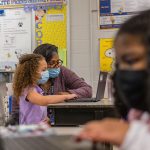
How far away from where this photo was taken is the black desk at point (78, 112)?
2238 mm

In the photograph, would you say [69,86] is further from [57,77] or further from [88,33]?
[88,33]

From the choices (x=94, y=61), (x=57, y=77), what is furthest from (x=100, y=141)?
(x=94, y=61)

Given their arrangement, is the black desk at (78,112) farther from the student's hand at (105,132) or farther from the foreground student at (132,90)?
the student's hand at (105,132)

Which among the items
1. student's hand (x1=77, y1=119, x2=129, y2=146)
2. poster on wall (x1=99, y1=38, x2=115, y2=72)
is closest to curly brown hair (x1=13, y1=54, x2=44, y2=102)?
poster on wall (x1=99, y1=38, x2=115, y2=72)

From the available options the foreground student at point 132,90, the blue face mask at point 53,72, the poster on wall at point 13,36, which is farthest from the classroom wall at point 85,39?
the foreground student at point 132,90

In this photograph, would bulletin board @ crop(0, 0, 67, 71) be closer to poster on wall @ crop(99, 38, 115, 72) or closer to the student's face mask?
poster on wall @ crop(99, 38, 115, 72)

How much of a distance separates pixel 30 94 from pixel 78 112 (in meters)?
0.37

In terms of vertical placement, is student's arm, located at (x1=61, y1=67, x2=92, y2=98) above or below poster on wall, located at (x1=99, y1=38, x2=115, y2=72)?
below

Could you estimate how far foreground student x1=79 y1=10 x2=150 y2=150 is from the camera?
0.66 m

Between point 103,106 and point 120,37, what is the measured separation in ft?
4.83

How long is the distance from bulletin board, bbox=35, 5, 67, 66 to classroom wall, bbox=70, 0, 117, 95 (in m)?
0.08

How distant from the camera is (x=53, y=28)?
3688 mm

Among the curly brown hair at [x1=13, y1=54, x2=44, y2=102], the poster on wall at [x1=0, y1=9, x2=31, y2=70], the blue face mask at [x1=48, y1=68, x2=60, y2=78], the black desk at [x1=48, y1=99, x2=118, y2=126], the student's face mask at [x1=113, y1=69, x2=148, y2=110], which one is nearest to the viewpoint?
the student's face mask at [x1=113, y1=69, x2=148, y2=110]

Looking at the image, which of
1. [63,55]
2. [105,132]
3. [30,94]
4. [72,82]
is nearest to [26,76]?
[30,94]
